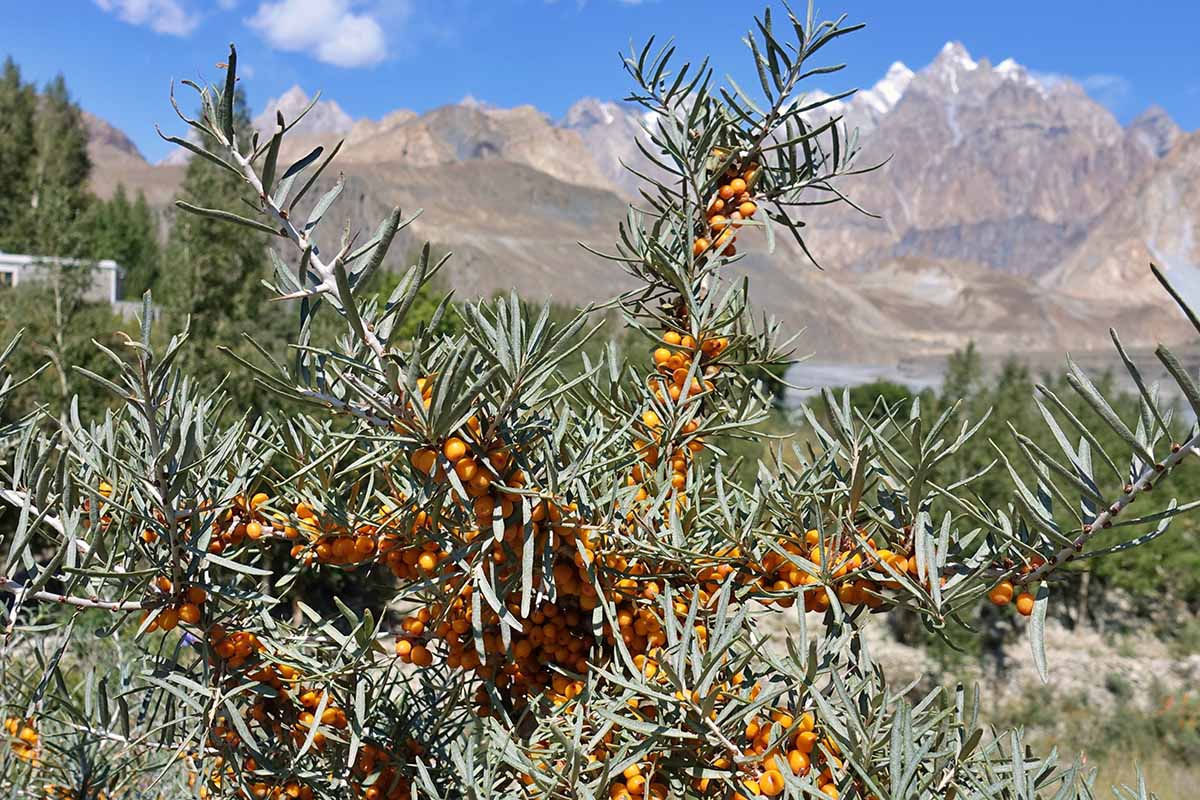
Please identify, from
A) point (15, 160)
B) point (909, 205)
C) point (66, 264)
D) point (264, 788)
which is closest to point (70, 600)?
point (264, 788)

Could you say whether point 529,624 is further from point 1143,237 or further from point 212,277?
point 1143,237

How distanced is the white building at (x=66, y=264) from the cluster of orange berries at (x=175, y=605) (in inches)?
393

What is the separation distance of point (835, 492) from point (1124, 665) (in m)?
11.3

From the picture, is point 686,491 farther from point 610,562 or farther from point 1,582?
point 1,582

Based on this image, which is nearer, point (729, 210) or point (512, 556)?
point (512, 556)

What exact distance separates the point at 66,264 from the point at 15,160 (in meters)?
22.4

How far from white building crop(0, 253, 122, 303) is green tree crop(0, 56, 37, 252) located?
1481 millimetres

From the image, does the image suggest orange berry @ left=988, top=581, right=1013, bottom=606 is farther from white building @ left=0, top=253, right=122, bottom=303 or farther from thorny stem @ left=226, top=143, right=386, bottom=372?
white building @ left=0, top=253, right=122, bottom=303

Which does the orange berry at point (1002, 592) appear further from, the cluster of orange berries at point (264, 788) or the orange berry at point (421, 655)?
the cluster of orange berries at point (264, 788)

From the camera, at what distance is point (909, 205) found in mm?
166875

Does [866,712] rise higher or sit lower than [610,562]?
lower

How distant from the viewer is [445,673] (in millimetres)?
1034

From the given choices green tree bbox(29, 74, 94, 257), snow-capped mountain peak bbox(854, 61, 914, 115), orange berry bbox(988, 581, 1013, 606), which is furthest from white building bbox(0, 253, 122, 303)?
snow-capped mountain peak bbox(854, 61, 914, 115)

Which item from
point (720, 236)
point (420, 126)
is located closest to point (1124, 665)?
point (720, 236)
